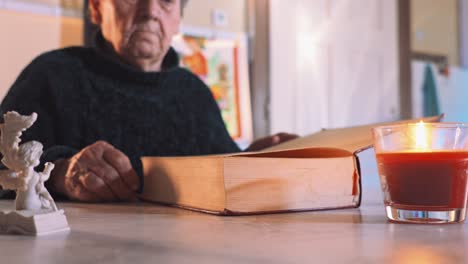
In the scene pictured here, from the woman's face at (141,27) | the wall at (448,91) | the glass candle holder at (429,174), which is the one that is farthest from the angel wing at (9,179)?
the wall at (448,91)

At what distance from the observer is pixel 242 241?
1.20 feet

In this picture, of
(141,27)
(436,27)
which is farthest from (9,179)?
(436,27)

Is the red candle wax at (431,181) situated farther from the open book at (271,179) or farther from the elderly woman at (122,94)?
the elderly woman at (122,94)

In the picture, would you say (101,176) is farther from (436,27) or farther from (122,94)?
(436,27)

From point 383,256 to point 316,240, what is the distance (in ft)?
0.21

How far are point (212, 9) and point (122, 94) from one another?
1330 millimetres

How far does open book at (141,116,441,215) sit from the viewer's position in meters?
0.52

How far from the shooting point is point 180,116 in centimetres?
122

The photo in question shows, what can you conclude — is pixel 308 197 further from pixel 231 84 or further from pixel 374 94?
pixel 374 94

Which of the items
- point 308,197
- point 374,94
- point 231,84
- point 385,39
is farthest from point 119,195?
point 385,39

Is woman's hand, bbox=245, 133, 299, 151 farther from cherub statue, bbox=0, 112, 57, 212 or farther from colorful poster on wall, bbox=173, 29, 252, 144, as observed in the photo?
colorful poster on wall, bbox=173, 29, 252, 144

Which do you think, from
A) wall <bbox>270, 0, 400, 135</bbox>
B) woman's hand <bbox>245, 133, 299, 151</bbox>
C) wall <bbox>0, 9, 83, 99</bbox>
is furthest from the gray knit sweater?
wall <bbox>270, 0, 400, 135</bbox>

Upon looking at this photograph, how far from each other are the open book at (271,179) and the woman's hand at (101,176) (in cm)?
7

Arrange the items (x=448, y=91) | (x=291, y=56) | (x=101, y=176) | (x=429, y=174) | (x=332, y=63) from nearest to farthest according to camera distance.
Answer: (x=429, y=174)
(x=101, y=176)
(x=291, y=56)
(x=332, y=63)
(x=448, y=91)
